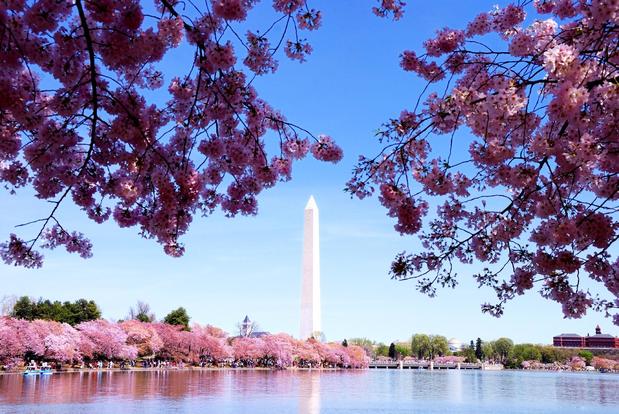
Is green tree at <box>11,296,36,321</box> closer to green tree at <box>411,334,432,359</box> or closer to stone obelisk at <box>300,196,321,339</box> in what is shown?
stone obelisk at <box>300,196,321,339</box>

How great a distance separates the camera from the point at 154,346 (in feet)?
188

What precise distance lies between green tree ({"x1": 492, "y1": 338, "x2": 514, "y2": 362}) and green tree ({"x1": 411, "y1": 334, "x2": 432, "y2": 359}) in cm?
1722

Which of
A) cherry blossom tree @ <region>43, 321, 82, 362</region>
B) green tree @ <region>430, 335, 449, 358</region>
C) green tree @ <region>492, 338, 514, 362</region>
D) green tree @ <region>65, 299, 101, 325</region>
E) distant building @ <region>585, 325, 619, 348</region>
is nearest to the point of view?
cherry blossom tree @ <region>43, 321, 82, 362</region>

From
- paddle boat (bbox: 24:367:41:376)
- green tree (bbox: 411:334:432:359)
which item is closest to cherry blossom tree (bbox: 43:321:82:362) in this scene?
paddle boat (bbox: 24:367:41:376)

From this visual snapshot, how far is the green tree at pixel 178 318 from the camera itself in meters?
67.2

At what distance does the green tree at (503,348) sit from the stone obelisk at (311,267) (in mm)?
82240

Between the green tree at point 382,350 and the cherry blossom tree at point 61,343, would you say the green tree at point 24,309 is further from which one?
the green tree at point 382,350

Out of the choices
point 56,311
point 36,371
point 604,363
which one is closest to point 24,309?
point 56,311

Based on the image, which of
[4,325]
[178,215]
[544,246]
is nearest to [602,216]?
[544,246]

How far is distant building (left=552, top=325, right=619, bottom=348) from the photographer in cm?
14088

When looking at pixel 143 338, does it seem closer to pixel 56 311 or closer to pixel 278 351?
pixel 56 311

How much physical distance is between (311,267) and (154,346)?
59.0ft

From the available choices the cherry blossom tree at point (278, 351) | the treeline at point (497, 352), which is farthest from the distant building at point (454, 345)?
the cherry blossom tree at point (278, 351)

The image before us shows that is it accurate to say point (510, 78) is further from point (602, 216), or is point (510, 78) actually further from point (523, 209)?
point (523, 209)
